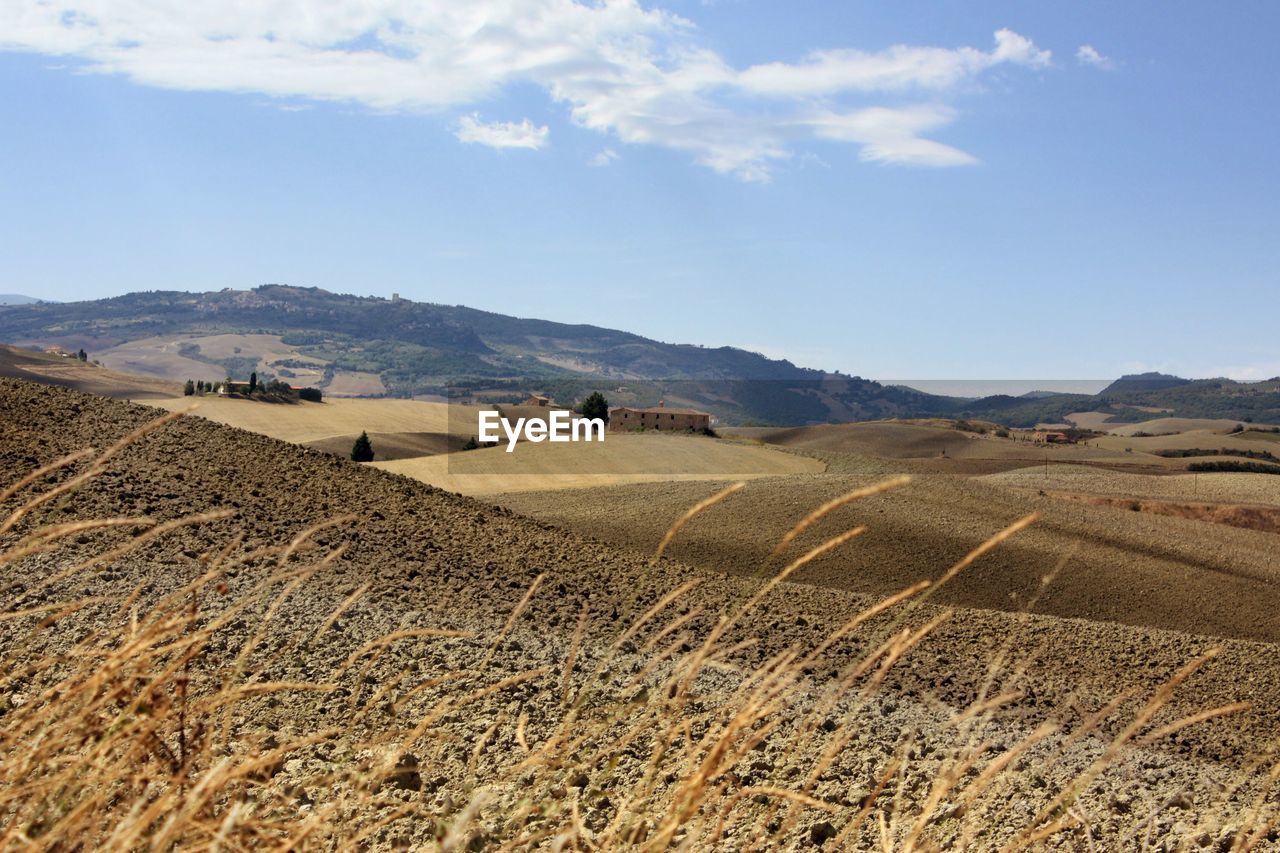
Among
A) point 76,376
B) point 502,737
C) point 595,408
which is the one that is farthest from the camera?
point 76,376

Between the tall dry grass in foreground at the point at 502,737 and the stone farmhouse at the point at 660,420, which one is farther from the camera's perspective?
the stone farmhouse at the point at 660,420

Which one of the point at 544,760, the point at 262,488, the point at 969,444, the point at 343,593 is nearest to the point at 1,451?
the point at 262,488

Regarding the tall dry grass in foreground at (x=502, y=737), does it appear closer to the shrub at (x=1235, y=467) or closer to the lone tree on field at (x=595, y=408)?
the lone tree on field at (x=595, y=408)

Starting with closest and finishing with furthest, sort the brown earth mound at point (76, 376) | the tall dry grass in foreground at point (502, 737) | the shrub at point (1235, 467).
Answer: the tall dry grass in foreground at point (502, 737)
the shrub at point (1235, 467)
the brown earth mound at point (76, 376)

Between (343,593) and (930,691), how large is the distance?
6.97 meters

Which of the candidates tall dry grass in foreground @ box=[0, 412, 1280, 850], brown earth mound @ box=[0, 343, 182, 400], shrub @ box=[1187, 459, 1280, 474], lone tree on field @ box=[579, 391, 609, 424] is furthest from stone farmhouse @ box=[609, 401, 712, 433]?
tall dry grass in foreground @ box=[0, 412, 1280, 850]

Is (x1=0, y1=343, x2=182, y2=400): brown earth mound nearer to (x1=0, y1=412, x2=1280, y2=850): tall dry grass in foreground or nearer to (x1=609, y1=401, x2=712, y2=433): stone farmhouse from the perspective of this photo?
(x1=609, y1=401, x2=712, y2=433): stone farmhouse

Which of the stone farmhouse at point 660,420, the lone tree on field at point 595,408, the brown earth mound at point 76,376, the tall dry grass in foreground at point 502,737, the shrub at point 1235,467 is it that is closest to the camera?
the tall dry grass in foreground at point 502,737

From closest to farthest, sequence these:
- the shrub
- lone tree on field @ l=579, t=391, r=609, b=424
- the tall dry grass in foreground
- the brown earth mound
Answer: the tall dry grass in foreground, the shrub, lone tree on field @ l=579, t=391, r=609, b=424, the brown earth mound

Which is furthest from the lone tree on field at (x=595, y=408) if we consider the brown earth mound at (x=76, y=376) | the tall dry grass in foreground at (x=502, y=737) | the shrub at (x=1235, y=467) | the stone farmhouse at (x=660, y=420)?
the brown earth mound at (x=76, y=376)

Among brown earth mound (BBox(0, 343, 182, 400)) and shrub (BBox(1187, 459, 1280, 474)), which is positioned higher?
brown earth mound (BBox(0, 343, 182, 400))

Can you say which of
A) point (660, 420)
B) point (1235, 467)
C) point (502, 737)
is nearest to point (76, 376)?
point (660, 420)

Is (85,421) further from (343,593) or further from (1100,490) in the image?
(1100,490)

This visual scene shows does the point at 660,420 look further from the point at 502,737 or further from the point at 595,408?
the point at 502,737
